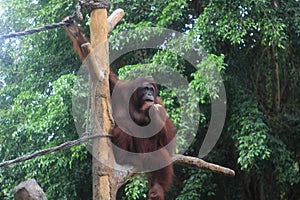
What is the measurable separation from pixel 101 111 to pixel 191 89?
257 centimetres

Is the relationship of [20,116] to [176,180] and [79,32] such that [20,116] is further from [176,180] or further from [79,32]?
[79,32]

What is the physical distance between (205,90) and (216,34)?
0.75m

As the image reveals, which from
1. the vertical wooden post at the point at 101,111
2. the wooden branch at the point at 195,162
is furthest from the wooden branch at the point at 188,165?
the vertical wooden post at the point at 101,111

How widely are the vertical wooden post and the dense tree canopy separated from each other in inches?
88.6

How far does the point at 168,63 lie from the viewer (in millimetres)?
5277

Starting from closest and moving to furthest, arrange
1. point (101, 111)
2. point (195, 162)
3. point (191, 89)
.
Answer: point (101, 111) < point (195, 162) < point (191, 89)

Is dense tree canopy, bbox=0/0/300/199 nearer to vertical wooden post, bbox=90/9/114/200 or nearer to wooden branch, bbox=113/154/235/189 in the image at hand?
wooden branch, bbox=113/154/235/189

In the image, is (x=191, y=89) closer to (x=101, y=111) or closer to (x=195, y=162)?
(x=195, y=162)

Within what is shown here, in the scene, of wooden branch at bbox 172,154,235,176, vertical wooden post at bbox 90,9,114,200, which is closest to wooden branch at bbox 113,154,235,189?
wooden branch at bbox 172,154,235,176

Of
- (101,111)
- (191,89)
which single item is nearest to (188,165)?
(101,111)

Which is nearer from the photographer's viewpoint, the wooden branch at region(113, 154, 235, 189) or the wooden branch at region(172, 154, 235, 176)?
the wooden branch at region(113, 154, 235, 189)

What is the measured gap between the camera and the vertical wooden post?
2497 millimetres

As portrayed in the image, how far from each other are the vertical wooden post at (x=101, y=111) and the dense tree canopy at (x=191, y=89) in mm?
2251

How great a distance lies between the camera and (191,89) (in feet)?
16.7
